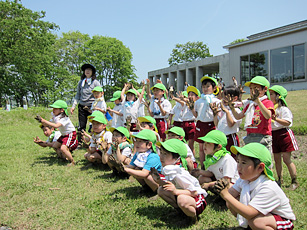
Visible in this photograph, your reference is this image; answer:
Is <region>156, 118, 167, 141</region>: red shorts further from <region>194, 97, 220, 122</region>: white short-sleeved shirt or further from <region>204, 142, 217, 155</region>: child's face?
<region>204, 142, 217, 155</region>: child's face

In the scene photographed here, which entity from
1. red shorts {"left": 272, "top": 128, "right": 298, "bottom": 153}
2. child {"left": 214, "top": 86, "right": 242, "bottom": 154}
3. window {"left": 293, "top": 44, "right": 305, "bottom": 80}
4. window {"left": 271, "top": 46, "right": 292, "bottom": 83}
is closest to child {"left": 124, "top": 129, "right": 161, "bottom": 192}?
child {"left": 214, "top": 86, "right": 242, "bottom": 154}

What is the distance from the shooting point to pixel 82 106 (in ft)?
25.3

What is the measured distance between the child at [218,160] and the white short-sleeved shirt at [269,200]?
1.03 m

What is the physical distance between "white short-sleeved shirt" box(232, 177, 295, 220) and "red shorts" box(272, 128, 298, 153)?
7.41ft

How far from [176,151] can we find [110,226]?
4.13 feet

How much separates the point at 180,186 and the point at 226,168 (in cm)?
76

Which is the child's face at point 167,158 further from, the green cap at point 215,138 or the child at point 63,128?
the child at point 63,128

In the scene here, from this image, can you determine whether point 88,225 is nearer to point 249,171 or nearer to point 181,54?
point 249,171

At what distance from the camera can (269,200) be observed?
2.39m

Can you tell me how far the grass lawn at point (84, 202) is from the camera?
3297 millimetres

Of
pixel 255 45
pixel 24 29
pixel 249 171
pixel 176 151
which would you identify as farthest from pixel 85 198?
pixel 24 29

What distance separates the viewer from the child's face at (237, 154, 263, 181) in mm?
2465

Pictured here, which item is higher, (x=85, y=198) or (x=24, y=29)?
(x=24, y=29)

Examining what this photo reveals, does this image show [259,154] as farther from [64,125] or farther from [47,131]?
[47,131]
